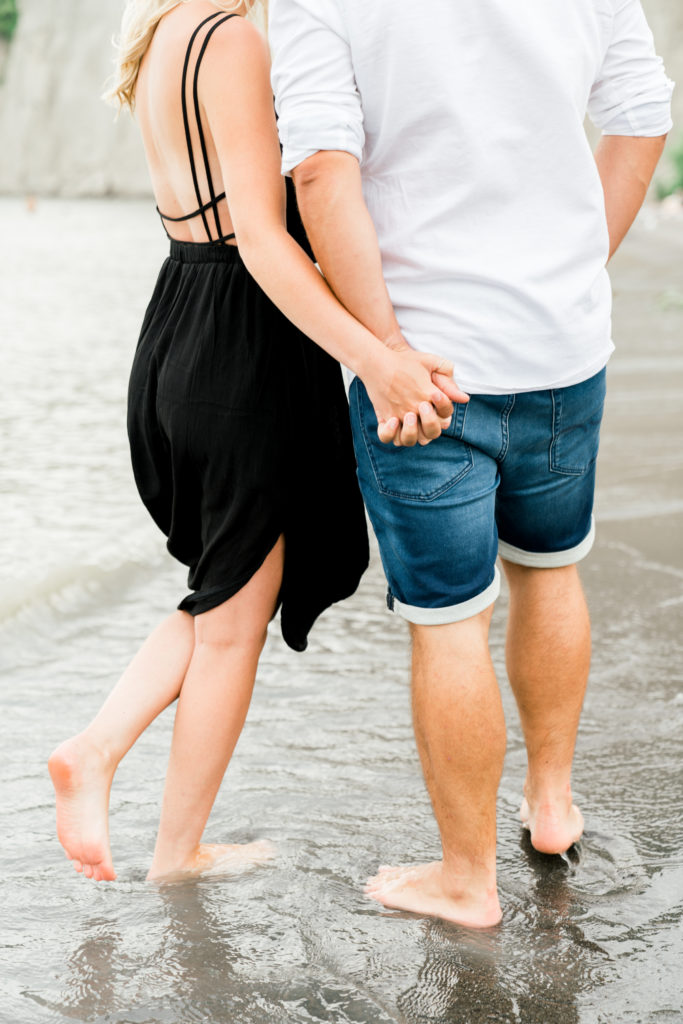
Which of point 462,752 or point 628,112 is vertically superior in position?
point 628,112

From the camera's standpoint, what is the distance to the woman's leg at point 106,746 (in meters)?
1.89

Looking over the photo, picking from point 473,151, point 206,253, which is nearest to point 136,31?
point 206,253

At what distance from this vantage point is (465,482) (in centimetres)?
171

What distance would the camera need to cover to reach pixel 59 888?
2.02 m

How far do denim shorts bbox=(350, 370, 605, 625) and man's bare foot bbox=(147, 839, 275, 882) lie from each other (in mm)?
570

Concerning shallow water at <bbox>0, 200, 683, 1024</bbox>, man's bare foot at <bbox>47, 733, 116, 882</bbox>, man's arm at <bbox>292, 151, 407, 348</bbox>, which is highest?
man's arm at <bbox>292, 151, 407, 348</bbox>

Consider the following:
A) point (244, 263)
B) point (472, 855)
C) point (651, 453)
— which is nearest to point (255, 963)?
point (472, 855)

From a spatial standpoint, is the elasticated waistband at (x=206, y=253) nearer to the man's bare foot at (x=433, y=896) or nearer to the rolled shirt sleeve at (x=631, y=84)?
the rolled shirt sleeve at (x=631, y=84)

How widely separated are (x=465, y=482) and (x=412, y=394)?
19 cm

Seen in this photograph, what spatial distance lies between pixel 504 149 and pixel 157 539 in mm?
2753

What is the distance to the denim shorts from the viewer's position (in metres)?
1.70

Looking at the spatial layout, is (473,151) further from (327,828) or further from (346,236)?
(327,828)

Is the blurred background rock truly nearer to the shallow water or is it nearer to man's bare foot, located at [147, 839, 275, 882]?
the shallow water

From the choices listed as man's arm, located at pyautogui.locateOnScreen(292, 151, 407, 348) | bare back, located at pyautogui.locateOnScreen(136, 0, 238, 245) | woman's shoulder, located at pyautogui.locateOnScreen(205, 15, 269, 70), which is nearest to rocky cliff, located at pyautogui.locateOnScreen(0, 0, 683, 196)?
bare back, located at pyautogui.locateOnScreen(136, 0, 238, 245)
